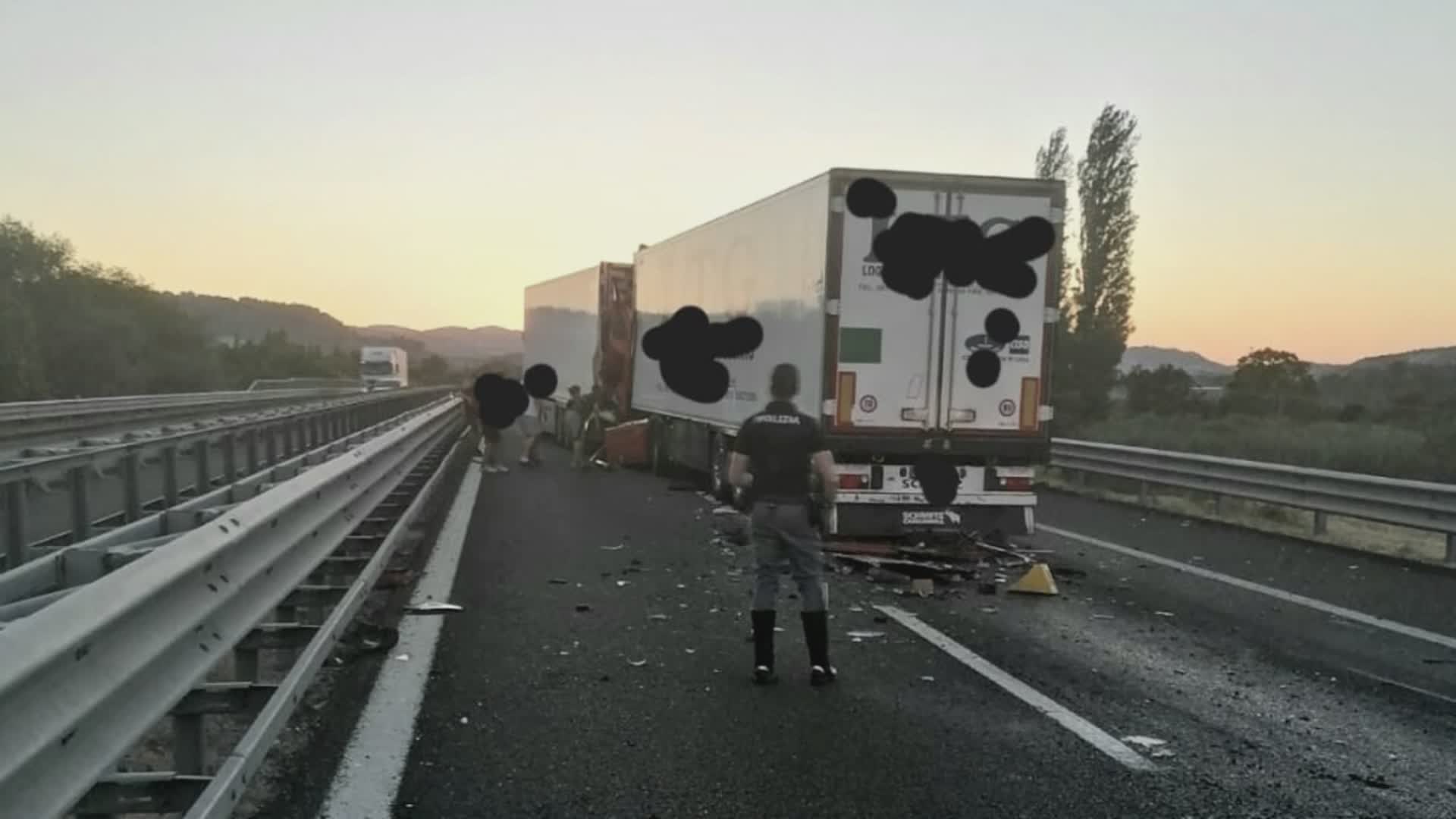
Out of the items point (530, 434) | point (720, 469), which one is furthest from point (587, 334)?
point (720, 469)

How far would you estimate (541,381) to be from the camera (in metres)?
30.1

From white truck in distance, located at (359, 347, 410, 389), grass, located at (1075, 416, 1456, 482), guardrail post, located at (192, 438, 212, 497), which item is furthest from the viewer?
white truck in distance, located at (359, 347, 410, 389)

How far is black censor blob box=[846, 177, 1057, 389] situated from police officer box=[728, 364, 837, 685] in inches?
204

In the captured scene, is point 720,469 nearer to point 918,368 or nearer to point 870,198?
point 918,368

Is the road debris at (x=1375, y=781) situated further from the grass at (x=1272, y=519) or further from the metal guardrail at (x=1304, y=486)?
the grass at (x=1272, y=519)

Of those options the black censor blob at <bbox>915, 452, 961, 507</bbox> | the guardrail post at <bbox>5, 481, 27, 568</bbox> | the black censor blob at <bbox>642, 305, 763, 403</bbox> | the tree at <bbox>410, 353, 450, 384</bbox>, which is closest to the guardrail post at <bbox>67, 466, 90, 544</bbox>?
the guardrail post at <bbox>5, 481, 27, 568</bbox>

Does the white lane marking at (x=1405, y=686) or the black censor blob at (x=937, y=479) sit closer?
the white lane marking at (x=1405, y=686)

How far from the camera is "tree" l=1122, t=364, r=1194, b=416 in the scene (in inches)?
1710

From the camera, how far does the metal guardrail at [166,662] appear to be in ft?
8.46

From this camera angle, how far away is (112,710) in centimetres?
308

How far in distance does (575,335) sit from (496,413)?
5.43 meters

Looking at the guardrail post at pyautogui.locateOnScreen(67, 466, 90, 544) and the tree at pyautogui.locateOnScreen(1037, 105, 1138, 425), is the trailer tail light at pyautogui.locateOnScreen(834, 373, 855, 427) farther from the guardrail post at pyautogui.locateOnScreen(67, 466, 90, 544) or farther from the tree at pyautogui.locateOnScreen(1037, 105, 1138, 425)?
the tree at pyautogui.locateOnScreen(1037, 105, 1138, 425)

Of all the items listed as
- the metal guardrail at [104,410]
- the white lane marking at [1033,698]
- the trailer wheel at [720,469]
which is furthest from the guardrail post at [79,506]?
the metal guardrail at [104,410]

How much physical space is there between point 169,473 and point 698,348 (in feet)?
29.8
